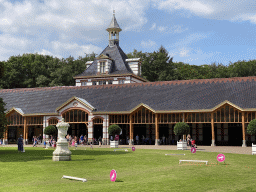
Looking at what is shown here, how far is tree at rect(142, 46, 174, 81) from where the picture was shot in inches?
2837

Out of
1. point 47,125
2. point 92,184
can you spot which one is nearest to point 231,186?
point 92,184

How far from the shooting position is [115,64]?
5519 centimetres

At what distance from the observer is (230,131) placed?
39438 millimetres

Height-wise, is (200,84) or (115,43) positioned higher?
(115,43)

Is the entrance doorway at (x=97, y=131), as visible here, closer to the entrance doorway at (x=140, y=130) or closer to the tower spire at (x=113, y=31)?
the entrance doorway at (x=140, y=130)

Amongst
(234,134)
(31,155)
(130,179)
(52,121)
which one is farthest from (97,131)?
(130,179)

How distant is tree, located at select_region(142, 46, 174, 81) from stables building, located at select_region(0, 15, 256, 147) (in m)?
26.9

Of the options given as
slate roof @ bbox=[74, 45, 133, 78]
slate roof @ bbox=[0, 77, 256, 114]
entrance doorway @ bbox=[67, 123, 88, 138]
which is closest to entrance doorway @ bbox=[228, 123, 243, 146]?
slate roof @ bbox=[0, 77, 256, 114]

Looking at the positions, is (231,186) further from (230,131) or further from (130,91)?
(130,91)

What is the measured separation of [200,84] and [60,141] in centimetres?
2674

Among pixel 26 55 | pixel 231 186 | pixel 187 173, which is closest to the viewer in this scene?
pixel 231 186

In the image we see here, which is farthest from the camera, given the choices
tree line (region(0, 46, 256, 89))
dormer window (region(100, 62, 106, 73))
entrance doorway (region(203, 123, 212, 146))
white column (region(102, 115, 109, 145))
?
tree line (region(0, 46, 256, 89))

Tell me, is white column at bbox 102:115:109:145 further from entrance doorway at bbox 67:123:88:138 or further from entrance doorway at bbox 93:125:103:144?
entrance doorway at bbox 67:123:88:138

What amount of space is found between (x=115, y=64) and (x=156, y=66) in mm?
19270
